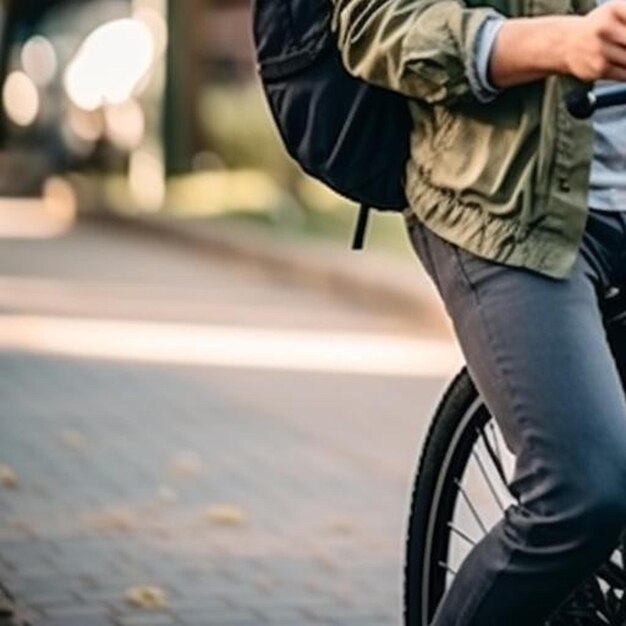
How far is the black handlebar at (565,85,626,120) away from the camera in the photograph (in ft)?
9.46

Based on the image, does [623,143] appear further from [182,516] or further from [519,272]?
[182,516]

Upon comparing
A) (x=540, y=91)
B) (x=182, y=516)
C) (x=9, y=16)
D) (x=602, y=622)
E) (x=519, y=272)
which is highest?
(x=540, y=91)

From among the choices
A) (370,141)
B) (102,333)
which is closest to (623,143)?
(370,141)

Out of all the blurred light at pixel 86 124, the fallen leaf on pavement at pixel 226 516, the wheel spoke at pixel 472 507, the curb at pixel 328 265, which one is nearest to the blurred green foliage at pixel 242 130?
the blurred light at pixel 86 124

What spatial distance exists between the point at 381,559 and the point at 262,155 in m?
17.4

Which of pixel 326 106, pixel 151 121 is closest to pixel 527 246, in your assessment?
pixel 326 106

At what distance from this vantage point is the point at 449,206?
312 cm

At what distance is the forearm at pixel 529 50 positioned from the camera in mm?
2842

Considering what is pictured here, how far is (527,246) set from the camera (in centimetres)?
299

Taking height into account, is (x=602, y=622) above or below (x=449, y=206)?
below

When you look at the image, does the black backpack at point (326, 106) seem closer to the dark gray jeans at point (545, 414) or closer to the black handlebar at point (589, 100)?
the dark gray jeans at point (545, 414)

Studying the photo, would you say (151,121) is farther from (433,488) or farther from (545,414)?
(545,414)

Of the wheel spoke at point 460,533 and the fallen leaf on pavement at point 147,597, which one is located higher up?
the wheel spoke at point 460,533

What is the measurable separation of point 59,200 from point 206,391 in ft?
45.0
